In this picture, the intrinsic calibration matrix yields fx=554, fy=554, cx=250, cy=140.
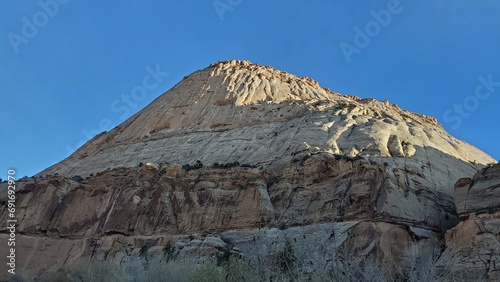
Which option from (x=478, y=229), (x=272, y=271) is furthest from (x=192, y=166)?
(x=478, y=229)

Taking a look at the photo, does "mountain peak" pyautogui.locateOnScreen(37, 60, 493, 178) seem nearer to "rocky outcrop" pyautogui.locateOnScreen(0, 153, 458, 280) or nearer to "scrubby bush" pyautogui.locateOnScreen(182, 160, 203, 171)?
"scrubby bush" pyautogui.locateOnScreen(182, 160, 203, 171)

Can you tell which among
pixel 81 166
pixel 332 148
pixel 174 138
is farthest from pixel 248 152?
pixel 81 166

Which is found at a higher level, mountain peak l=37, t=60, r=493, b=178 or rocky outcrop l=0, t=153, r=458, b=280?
mountain peak l=37, t=60, r=493, b=178

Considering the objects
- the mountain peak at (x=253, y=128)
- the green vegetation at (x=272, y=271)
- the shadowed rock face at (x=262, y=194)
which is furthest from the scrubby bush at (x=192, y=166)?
the green vegetation at (x=272, y=271)

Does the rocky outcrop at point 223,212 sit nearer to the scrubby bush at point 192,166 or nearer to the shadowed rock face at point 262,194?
the shadowed rock face at point 262,194

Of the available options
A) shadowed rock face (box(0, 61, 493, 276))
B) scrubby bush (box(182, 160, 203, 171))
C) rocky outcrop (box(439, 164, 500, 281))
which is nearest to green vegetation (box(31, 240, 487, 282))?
rocky outcrop (box(439, 164, 500, 281))

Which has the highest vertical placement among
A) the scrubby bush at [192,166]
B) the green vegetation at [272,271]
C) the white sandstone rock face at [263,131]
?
the white sandstone rock face at [263,131]

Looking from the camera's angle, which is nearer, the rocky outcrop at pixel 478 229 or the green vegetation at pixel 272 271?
the green vegetation at pixel 272 271
